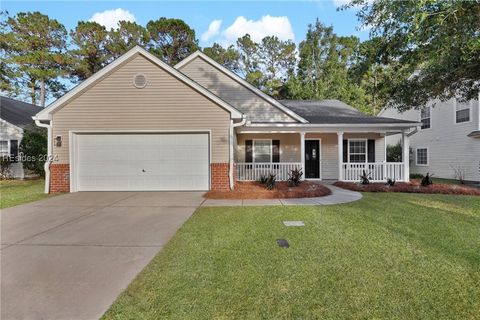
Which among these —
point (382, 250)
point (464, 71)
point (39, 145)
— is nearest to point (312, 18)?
point (464, 71)

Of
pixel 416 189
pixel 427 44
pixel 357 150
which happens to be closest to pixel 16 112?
pixel 357 150

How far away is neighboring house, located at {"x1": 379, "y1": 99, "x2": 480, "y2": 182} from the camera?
14273 mm

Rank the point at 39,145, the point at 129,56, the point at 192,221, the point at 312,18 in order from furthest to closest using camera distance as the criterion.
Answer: the point at 312,18 → the point at 39,145 → the point at 129,56 → the point at 192,221

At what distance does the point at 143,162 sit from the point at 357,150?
34.8ft

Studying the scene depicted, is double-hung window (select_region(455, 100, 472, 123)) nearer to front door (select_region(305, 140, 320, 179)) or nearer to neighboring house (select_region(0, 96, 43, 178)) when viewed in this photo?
front door (select_region(305, 140, 320, 179))

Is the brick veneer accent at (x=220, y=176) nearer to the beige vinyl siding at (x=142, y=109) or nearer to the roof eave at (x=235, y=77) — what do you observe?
the beige vinyl siding at (x=142, y=109)

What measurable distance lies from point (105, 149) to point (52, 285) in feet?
25.7

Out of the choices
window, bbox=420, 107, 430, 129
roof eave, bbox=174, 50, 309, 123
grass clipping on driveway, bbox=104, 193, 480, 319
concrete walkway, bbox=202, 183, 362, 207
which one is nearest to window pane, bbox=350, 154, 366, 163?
roof eave, bbox=174, 50, 309, 123

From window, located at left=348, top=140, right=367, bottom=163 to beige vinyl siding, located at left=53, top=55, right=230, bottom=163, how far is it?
7.41 metres

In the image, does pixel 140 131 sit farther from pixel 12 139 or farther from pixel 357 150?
pixel 12 139

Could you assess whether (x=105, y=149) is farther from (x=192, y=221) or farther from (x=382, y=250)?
(x=382, y=250)

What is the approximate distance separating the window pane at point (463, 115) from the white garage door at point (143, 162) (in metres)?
14.8

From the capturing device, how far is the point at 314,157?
1371cm

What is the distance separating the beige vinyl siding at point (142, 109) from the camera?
387 inches
